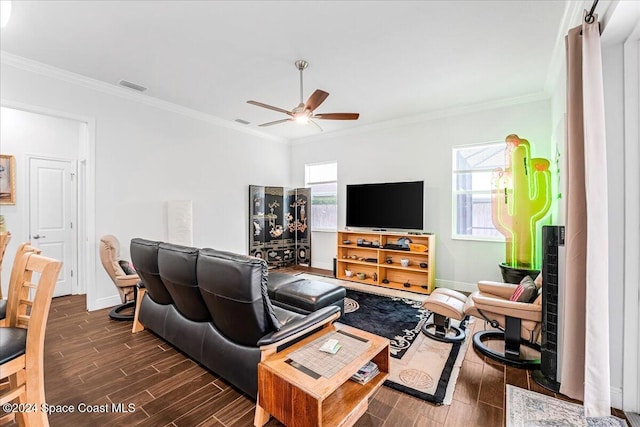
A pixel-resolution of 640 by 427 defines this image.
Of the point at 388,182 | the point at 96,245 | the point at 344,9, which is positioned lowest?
the point at 96,245

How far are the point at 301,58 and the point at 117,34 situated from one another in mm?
1842

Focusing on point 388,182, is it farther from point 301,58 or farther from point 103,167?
point 103,167

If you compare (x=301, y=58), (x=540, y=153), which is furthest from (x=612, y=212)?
(x=301, y=58)

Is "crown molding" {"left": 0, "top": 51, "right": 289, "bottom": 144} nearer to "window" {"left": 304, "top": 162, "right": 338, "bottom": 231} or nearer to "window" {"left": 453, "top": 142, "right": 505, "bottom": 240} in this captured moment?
"window" {"left": 304, "top": 162, "right": 338, "bottom": 231}

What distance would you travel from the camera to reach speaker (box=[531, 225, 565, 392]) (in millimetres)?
2088

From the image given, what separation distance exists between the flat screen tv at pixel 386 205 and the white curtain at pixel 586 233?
288 cm

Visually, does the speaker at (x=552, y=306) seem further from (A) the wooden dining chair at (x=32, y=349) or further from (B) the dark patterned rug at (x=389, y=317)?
(A) the wooden dining chair at (x=32, y=349)

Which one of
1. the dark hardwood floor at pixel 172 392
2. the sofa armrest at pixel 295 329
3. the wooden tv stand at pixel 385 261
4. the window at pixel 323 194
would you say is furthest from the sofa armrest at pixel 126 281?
the window at pixel 323 194

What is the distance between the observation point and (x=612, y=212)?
1.87 m

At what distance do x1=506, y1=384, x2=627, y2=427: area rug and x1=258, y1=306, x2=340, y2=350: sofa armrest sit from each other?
1.31m

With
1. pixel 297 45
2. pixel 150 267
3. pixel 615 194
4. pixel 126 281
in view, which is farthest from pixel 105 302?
pixel 615 194

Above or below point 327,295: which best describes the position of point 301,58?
above

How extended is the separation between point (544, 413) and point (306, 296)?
2.02 metres

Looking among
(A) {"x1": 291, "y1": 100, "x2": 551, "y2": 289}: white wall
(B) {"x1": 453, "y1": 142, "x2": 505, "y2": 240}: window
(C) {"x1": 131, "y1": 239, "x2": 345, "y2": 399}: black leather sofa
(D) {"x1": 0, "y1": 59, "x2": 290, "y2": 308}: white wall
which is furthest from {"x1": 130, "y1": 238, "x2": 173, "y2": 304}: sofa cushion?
(B) {"x1": 453, "y1": 142, "x2": 505, "y2": 240}: window
